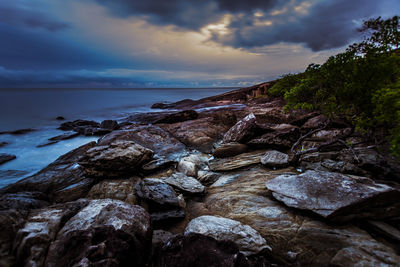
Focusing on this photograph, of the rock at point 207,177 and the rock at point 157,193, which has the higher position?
the rock at point 157,193

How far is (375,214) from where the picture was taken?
405 centimetres

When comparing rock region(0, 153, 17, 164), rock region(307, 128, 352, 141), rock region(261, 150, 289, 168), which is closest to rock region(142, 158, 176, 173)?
rock region(261, 150, 289, 168)

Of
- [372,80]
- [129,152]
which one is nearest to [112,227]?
[129,152]

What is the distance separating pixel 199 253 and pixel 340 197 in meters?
3.56

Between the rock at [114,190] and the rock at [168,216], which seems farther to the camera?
the rock at [114,190]

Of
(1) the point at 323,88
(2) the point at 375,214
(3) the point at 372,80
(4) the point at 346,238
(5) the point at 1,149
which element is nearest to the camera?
(4) the point at 346,238

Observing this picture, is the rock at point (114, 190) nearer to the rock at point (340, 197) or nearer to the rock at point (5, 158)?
the rock at point (340, 197)

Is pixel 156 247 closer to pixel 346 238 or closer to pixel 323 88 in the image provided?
pixel 346 238

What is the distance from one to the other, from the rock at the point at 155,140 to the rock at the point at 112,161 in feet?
8.15

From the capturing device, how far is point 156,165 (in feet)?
26.2

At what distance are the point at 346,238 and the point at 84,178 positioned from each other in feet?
28.6

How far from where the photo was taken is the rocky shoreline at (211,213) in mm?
3119

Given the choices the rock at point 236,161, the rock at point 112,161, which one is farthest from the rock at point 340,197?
the rock at point 112,161

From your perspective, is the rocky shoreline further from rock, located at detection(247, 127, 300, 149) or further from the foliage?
the foliage
